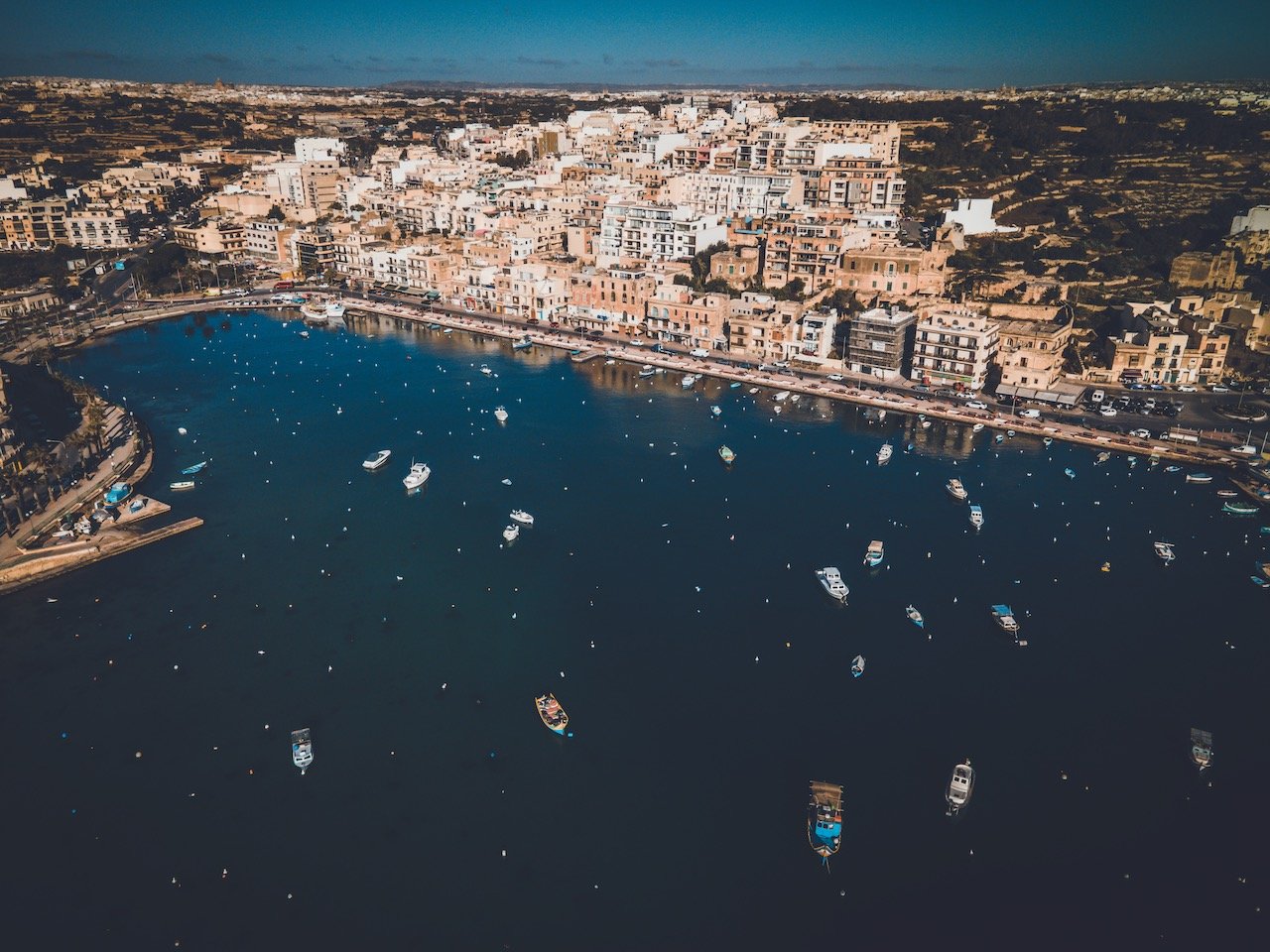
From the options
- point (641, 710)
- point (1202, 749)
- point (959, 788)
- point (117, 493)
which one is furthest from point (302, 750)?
point (1202, 749)

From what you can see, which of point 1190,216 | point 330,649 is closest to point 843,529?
point 330,649

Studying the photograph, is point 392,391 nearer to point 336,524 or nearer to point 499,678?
point 336,524

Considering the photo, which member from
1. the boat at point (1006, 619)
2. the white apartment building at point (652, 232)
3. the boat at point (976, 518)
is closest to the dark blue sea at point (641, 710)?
the boat at point (1006, 619)

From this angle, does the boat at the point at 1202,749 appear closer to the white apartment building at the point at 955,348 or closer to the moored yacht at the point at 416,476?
the white apartment building at the point at 955,348

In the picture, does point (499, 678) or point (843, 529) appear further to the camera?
point (843, 529)

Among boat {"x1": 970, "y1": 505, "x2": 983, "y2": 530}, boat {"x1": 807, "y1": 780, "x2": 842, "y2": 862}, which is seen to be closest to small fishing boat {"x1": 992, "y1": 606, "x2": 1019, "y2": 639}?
boat {"x1": 970, "y1": 505, "x2": 983, "y2": 530}
